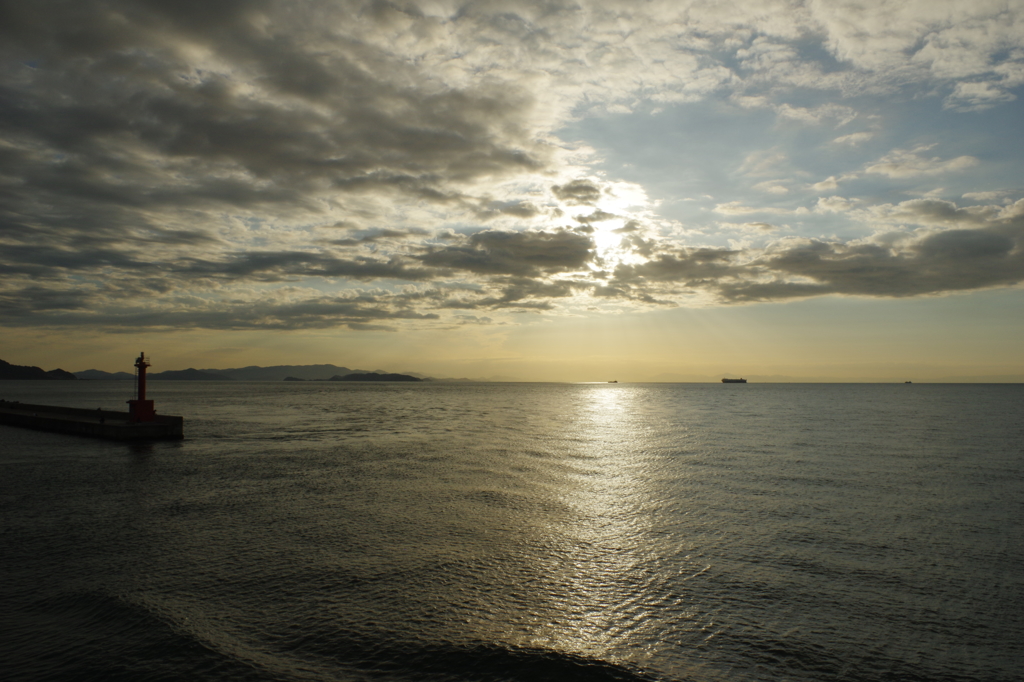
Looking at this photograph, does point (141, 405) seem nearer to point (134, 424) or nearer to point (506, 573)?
point (134, 424)

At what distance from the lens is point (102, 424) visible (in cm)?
3953

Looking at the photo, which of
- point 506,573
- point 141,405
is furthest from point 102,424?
point 506,573

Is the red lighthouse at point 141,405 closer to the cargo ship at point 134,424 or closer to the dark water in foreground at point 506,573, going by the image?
the cargo ship at point 134,424

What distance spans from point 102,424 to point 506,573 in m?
39.7

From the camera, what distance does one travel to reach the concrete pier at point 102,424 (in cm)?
3841

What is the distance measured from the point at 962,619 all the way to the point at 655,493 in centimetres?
1203

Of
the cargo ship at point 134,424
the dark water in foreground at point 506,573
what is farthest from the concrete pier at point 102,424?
the dark water in foreground at point 506,573

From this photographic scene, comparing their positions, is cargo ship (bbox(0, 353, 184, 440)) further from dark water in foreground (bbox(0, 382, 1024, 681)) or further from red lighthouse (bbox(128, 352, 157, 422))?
dark water in foreground (bbox(0, 382, 1024, 681))

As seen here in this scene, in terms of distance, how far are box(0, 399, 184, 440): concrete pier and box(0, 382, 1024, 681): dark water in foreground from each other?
1068 cm

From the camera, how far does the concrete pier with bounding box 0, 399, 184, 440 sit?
38406 mm

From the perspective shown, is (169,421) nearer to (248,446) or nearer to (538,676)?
(248,446)

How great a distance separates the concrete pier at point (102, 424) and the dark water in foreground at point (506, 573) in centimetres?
1068

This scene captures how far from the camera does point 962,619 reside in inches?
429

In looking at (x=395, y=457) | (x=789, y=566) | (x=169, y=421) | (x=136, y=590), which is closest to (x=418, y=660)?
(x=136, y=590)
